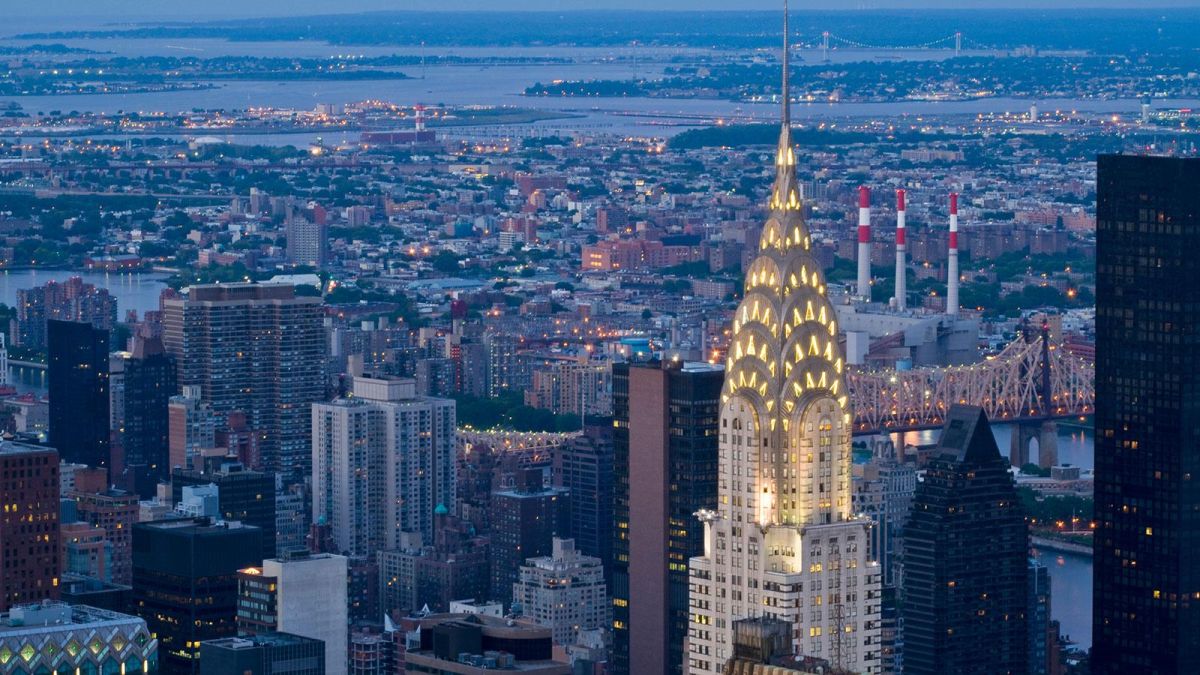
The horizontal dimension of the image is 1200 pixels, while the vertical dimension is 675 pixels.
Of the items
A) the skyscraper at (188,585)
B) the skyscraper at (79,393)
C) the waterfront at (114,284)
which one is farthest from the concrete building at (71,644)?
the waterfront at (114,284)

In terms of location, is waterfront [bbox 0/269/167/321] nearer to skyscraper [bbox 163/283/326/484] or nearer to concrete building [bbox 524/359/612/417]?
concrete building [bbox 524/359/612/417]

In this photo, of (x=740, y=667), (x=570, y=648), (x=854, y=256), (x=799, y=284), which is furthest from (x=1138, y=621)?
(x=854, y=256)

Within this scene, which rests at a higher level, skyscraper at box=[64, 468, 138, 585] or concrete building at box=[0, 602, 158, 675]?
concrete building at box=[0, 602, 158, 675]

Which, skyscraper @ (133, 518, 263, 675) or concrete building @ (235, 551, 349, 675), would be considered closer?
concrete building @ (235, 551, 349, 675)

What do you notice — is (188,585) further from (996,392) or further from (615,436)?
(996,392)

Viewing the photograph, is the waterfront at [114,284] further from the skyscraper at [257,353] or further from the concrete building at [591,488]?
the concrete building at [591,488]

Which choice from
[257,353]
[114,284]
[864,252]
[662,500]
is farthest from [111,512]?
[114,284]

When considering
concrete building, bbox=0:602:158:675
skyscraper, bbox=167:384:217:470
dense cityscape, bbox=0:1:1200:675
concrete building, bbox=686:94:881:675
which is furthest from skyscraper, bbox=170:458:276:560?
concrete building, bbox=686:94:881:675
